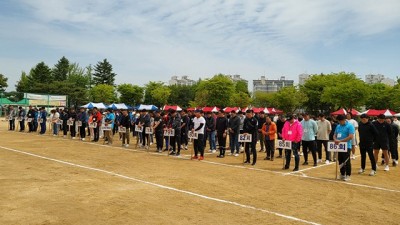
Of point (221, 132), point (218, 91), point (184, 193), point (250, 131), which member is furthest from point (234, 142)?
point (218, 91)

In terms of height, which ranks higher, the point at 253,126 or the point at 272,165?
the point at 253,126

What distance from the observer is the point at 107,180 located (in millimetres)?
9227

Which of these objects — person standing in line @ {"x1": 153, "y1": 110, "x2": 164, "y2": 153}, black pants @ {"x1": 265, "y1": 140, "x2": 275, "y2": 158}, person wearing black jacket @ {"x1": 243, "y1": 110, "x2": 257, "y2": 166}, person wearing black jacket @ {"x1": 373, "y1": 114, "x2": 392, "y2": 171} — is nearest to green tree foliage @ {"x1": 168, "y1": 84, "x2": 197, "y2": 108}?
person standing in line @ {"x1": 153, "y1": 110, "x2": 164, "y2": 153}

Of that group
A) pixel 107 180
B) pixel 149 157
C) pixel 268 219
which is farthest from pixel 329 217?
pixel 149 157

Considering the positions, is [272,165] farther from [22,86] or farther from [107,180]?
[22,86]

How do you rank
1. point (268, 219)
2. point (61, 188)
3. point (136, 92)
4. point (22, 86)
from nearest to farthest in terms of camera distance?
1. point (268, 219)
2. point (61, 188)
3. point (136, 92)
4. point (22, 86)

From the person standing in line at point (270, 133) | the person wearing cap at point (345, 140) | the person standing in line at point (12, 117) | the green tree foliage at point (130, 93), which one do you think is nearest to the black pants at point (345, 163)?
the person wearing cap at point (345, 140)

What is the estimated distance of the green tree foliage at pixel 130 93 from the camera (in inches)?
3268

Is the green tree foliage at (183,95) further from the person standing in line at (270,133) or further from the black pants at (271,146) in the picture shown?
the person standing in line at (270,133)

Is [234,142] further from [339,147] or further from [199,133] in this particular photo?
[339,147]

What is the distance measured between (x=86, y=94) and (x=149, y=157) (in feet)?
226

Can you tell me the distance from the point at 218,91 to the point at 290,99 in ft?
48.5

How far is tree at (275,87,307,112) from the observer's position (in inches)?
2694

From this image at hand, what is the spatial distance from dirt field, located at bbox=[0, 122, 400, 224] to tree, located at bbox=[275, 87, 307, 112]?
56.9m
